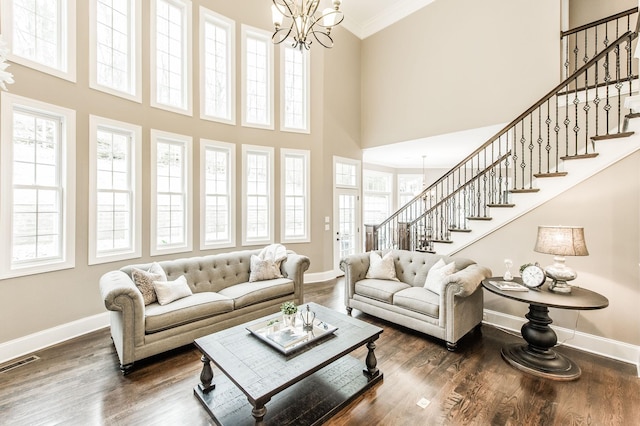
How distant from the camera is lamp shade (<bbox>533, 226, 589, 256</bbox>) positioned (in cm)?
256

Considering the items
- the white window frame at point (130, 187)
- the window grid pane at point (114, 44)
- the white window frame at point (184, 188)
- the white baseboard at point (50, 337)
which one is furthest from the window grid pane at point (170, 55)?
the white baseboard at point (50, 337)

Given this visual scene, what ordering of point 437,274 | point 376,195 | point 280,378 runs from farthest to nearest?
point 376,195 < point 437,274 < point 280,378

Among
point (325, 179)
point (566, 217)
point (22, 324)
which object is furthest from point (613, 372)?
point (22, 324)

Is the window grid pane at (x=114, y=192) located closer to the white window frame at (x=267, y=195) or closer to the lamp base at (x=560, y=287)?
the white window frame at (x=267, y=195)

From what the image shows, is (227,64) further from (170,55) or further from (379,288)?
(379,288)

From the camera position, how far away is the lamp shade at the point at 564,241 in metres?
2.56

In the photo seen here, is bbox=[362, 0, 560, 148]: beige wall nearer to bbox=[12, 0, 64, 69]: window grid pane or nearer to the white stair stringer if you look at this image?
the white stair stringer

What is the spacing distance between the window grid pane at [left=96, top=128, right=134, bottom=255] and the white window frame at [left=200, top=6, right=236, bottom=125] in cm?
135

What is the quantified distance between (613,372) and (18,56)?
682cm

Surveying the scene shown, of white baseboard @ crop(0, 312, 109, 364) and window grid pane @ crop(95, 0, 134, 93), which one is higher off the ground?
window grid pane @ crop(95, 0, 134, 93)

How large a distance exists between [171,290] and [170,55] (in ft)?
12.3

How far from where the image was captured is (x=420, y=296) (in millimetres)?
3305

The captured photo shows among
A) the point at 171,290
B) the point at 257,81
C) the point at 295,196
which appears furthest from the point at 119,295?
the point at 257,81

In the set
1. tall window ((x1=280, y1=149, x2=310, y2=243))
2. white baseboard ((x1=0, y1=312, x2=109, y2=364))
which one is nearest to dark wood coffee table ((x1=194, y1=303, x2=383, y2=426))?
white baseboard ((x1=0, y1=312, x2=109, y2=364))
